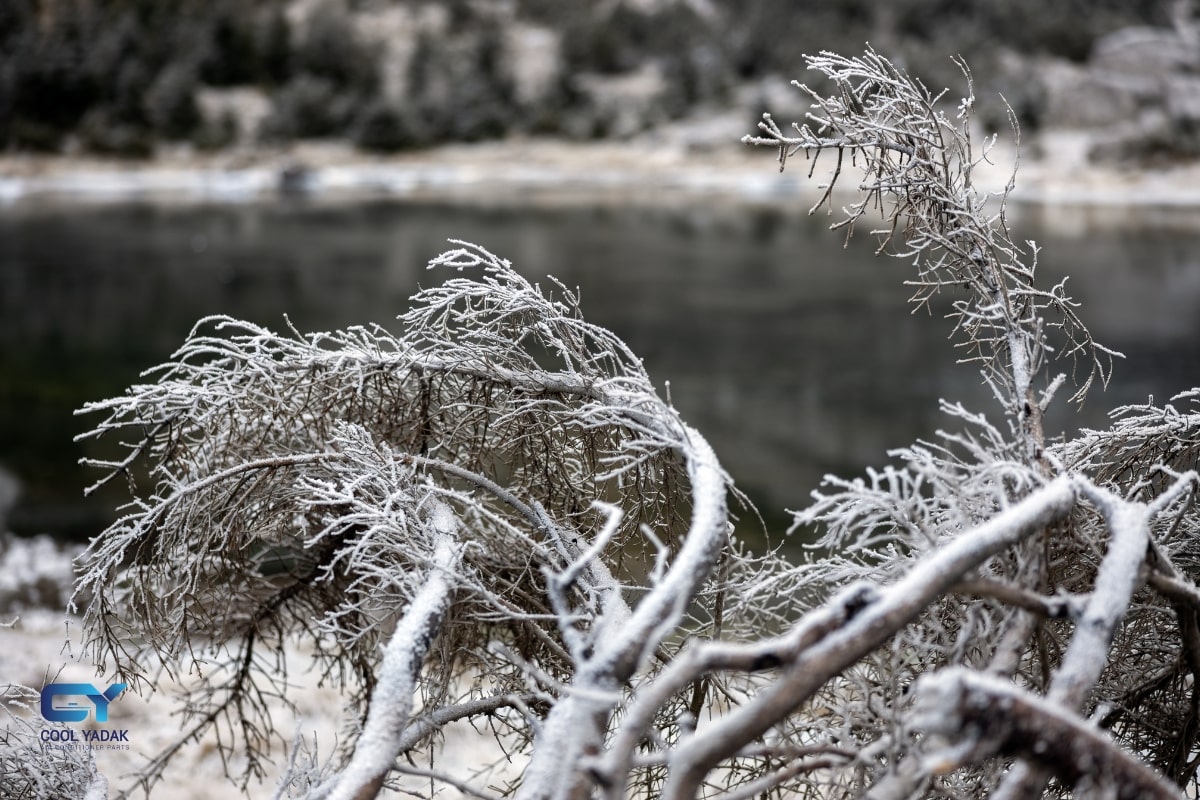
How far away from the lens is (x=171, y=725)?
588 centimetres

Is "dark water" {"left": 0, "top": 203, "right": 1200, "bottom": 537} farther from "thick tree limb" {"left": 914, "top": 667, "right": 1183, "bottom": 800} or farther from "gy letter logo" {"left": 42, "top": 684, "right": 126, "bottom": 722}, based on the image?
"thick tree limb" {"left": 914, "top": 667, "right": 1183, "bottom": 800}

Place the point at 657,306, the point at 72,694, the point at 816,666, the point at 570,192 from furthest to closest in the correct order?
the point at 570,192
the point at 657,306
the point at 72,694
the point at 816,666

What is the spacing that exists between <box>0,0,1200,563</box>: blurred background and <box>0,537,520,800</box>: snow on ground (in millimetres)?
2340

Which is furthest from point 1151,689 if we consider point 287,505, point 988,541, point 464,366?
point 287,505

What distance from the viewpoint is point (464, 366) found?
10.8 ft

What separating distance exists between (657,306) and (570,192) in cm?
1680

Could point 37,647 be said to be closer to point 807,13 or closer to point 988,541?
point 988,541

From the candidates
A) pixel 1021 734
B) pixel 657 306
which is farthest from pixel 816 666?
pixel 657 306

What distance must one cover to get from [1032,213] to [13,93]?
34.8 m

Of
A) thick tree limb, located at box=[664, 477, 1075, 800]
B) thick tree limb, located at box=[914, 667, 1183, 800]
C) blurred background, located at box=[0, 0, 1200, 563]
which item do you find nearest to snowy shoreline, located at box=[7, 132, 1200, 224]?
blurred background, located at box=[0, 0, 1200, 563]

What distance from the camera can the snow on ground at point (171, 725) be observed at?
17.2ft

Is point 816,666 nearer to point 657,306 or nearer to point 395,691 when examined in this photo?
point 395,691

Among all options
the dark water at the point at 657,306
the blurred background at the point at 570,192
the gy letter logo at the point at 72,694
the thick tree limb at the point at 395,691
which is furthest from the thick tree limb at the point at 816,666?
the dark water at the point at 657,306

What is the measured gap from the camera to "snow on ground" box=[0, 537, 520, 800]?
17.2 feet
